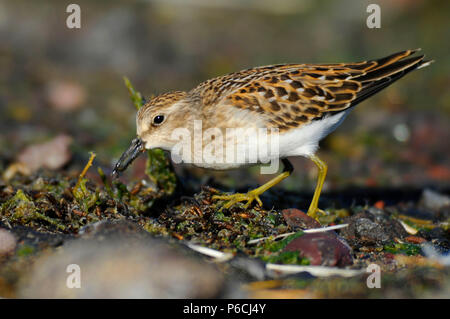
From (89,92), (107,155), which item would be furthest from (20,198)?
(89,92)

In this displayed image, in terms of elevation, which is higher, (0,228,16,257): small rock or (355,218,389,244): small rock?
(0,228,16,257): small rock

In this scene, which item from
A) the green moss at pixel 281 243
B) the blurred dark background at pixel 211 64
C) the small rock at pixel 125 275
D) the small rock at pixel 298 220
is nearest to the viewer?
the small rock at pixel 125 275

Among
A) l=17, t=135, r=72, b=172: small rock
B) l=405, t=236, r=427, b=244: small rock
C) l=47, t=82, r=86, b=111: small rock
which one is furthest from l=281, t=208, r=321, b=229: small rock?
l=47, t=82, r=86, b=111: small rock

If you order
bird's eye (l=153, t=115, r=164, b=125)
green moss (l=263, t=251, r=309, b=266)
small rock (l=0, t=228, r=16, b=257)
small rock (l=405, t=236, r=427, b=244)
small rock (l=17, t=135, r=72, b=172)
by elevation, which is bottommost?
small rock (l=405, t=236, r=427, b=244)

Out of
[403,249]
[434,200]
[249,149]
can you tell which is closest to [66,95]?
[249,149]

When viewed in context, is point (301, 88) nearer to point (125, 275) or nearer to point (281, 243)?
point (281, 243)

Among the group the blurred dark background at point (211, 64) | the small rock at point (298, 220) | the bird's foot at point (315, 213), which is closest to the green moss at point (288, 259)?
the small rock at point (298, 220)

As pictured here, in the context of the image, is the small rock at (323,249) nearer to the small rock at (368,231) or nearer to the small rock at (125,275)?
the small rock at (368,231)

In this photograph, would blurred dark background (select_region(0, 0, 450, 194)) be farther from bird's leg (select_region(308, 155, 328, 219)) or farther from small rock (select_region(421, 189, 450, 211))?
bird's leg (select_region(308, 155, 328, 219))
